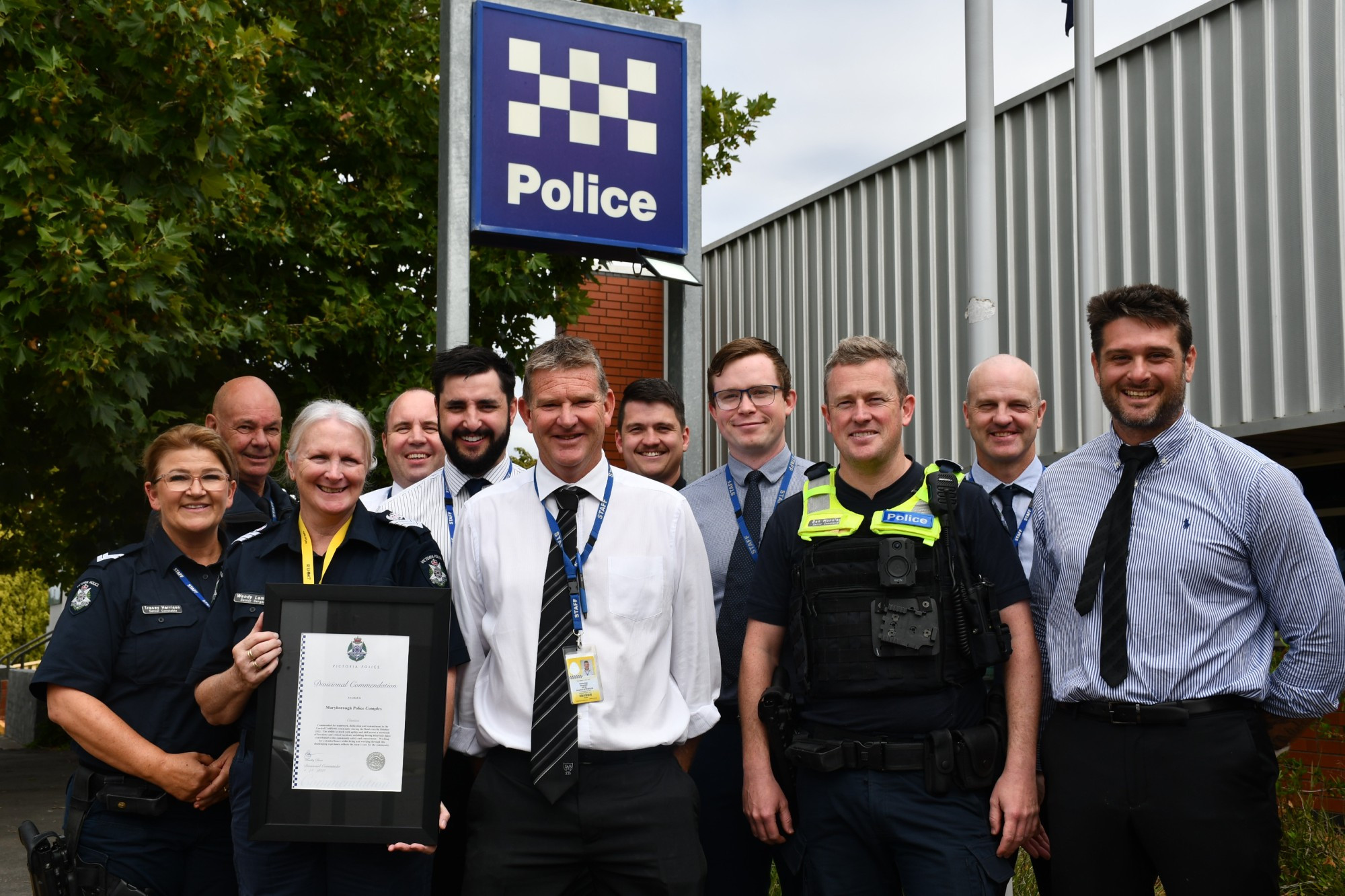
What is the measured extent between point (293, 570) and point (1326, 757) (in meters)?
6.79

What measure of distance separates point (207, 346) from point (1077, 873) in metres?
7.63

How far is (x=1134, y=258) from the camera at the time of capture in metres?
9.20

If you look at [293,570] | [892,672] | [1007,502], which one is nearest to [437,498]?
[293,570]

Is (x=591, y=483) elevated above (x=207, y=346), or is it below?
below

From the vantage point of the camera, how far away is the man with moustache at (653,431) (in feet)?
15.0

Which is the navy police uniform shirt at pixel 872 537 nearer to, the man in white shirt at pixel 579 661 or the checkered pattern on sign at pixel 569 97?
the man in white shirt at pixel 579 661

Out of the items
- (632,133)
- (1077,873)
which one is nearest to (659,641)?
(1077,873)

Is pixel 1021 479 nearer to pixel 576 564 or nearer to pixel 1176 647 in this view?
pixel 1176 647

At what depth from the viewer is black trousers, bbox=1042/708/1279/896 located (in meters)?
3.04

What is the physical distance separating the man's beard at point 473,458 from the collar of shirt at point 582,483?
675 millimetres

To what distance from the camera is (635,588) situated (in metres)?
3.30

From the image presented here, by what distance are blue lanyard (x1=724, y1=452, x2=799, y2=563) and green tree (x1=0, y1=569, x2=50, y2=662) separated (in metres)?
26.1

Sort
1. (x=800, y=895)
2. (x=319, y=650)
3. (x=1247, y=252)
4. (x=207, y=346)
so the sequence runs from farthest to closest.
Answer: (x=207, y=346), (x=1247, y=252), (x=800, y=895), (x=319, y=650)

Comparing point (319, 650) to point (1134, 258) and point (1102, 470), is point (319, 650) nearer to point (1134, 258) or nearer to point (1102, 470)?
point (1102, 470)
